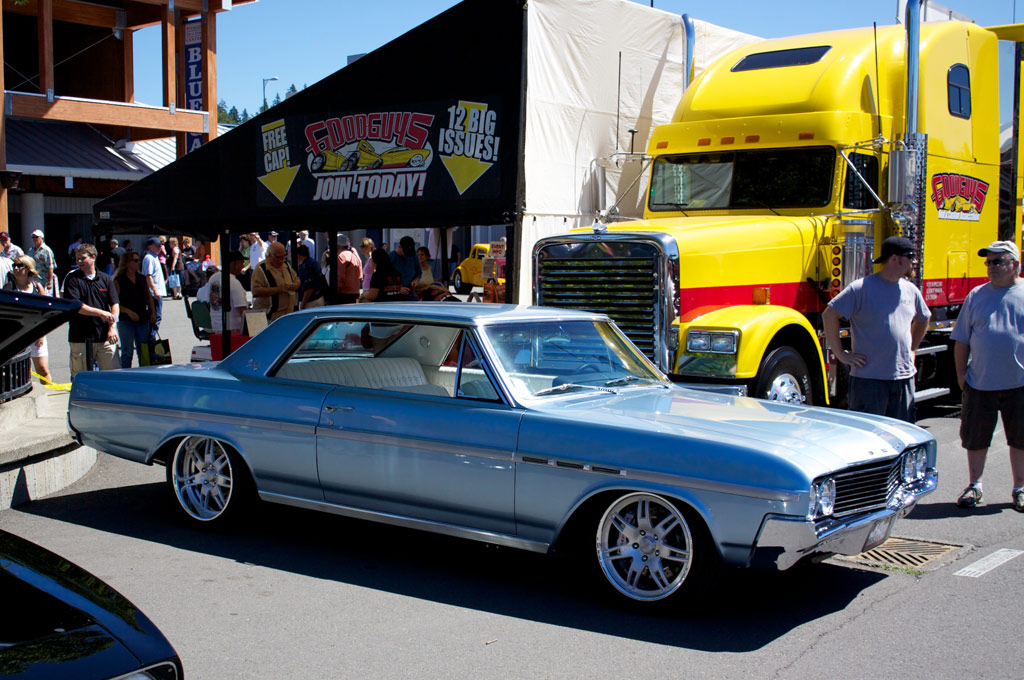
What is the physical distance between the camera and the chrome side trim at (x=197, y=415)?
5871 mm

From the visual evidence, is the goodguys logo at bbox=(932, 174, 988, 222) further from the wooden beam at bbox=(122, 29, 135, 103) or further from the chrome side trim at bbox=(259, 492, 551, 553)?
the wooden beam at bbox=(122, 29, 135, 103)

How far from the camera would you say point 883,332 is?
6867 millimetres

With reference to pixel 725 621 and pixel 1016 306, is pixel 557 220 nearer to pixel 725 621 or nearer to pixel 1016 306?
pixel 1016 306

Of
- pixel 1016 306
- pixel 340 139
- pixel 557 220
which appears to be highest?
pixel 340 139

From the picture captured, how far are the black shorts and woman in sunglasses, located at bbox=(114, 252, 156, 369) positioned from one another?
852 centimetres

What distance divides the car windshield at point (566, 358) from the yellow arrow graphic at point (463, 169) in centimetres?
345

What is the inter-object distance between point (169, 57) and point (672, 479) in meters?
30.7

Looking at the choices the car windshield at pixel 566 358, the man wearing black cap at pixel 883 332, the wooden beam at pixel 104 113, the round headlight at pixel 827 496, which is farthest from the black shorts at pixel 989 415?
the wooden beam at pixel 104 113

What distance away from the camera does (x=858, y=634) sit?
463 centimetres

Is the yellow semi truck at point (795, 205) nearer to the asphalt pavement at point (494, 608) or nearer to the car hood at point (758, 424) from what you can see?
the car hood at point (758, 424)

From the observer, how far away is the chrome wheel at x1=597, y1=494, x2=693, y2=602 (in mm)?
4777

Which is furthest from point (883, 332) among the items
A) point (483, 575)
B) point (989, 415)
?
point (483, 575)

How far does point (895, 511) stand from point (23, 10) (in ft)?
104

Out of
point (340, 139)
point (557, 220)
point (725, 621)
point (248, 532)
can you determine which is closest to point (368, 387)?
point (248, 532)
